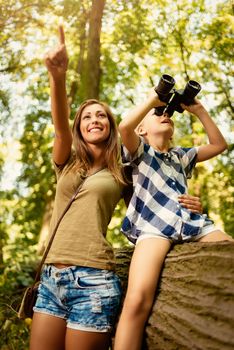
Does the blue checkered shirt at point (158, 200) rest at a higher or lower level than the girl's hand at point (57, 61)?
lower

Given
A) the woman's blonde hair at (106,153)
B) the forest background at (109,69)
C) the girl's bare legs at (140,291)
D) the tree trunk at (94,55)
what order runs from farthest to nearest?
the forest background at (109,69) → the tree trunk at (94,55) → the woman's blonde hair at (106,153) → the girl's bare legs at (140,291)

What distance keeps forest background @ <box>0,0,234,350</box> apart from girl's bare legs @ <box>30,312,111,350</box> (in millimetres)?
4726

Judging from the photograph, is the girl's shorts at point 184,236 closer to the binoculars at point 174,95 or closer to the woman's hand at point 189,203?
the woman's hand at point 189,203

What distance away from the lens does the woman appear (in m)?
2.17

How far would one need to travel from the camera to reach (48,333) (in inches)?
88.0

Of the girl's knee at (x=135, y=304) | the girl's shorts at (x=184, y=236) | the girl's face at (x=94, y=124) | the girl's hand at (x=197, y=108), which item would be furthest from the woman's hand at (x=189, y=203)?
the girl's hand at (x=197, y=108)

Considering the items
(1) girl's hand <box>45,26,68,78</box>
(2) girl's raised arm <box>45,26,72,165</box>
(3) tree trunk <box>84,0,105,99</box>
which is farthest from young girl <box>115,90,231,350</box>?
(3) tree trunk <box>84,0,105,99</box>

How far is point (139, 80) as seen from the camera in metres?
12.0

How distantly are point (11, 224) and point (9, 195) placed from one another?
2.79 meters

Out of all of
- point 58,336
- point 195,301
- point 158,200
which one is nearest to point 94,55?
point 158,200

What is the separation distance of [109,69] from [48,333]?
33.1 feet

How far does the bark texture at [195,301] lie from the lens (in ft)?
5.92

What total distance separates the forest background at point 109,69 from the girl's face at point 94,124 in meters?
4.26

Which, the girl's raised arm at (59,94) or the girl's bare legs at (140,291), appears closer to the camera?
the girl's bare legs at (140,291)
